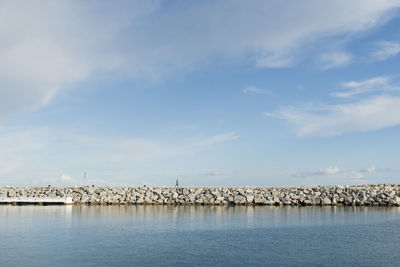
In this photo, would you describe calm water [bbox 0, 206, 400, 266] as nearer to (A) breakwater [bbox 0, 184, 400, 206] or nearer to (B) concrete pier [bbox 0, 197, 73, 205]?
(A) breakwater [bbox 0, 184, 400, 206]

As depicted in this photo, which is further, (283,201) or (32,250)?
(283,201)

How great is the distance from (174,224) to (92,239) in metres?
8.81

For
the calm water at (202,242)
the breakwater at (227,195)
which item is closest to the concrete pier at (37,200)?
the breakwater at (227,195)

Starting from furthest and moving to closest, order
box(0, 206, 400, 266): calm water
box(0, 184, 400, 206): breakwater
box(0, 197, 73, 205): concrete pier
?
box(0, 197, 73, 205): concrete pier
box(0, 184, 400, 206): breakwater
box(0, 206, 400, 266): calm water

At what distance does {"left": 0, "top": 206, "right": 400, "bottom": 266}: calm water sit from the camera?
19.1 meters

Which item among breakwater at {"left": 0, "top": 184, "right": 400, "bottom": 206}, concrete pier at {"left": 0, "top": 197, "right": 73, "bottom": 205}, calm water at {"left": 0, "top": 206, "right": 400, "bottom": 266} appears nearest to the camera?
calm water at {"left": 0, "top": 206, "right": 400, "bottom": 266}

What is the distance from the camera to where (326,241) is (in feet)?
78.7

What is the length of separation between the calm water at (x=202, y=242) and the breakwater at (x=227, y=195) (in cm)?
1764

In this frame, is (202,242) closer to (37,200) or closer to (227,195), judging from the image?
(227,195)

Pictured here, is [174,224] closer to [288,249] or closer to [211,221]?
[211,221]

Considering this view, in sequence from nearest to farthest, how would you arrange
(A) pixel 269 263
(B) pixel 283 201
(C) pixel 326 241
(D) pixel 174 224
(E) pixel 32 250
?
(A) pixel 269 263, (E) pixel 32 250, (C) pixel 326 241, (D) pixel 174 224, (B) pixel 283 201

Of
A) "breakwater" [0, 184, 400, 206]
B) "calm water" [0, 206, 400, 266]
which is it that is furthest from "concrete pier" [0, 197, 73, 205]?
"calm water" [0, 206, 400, 266]

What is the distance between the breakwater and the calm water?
1764cm

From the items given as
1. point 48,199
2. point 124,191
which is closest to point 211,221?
point 124,191
